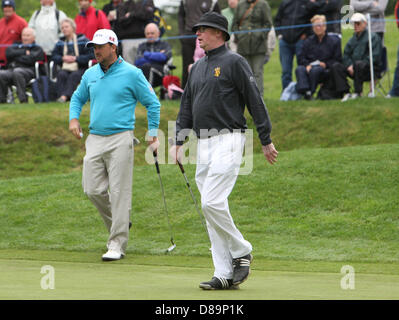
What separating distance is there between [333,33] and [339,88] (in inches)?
50.9

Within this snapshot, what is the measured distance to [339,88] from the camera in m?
19.3

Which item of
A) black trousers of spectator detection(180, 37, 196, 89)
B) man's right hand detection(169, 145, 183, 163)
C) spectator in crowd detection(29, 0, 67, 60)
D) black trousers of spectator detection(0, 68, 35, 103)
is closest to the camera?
man's right hand detection(169, 145, 183, 163)

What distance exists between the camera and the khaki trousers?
1016 cm

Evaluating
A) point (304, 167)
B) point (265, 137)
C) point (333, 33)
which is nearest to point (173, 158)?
point (265, 137)

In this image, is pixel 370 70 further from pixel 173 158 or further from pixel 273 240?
pixel 173 158

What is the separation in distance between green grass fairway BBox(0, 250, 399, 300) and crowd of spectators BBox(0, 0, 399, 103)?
381 inches

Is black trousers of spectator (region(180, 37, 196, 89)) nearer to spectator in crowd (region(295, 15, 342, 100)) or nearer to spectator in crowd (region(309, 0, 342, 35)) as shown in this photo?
spectator in crowd (region(295, 15, 342, 100))

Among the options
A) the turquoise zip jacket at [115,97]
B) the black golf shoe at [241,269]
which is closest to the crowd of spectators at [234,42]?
the turquoise zip jacket at [115,97]

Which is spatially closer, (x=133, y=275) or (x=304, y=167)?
(x=133, y=275)

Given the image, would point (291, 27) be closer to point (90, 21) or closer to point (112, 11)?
point (112, 11)

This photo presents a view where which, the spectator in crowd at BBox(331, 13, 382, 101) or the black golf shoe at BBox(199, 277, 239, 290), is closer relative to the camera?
the black golf shoe at BBox(199, 277, 239, 290)

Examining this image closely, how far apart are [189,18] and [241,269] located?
1346 cm

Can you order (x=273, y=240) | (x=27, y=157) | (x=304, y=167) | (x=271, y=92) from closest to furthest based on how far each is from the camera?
(x=273, y=240)
(x=304, y=167)
(x=27, y=157)
(x=271, y=92)

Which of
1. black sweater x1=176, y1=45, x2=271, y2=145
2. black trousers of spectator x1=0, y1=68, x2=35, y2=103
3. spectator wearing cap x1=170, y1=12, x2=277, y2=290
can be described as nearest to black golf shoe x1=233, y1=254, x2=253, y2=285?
spectator wearing cap x1=170, y1=12, x2=277, y2=290
